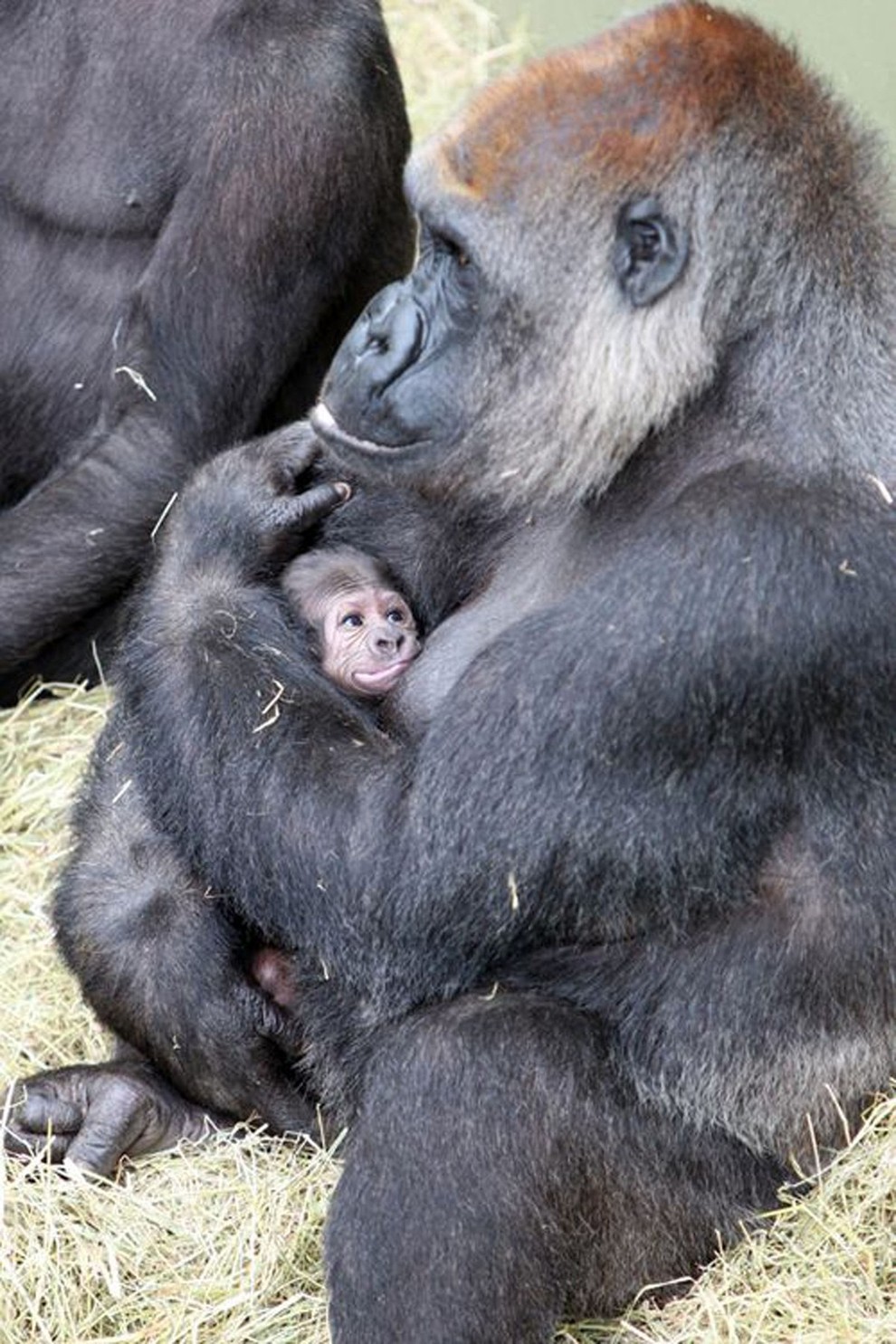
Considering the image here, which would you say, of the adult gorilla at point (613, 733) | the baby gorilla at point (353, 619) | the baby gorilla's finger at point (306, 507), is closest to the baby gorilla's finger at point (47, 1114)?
the baby gorilla at point (353, 619)

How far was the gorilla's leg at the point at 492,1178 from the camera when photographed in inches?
135

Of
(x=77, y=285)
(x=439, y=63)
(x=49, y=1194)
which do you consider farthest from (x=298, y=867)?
(x=439, y=63)

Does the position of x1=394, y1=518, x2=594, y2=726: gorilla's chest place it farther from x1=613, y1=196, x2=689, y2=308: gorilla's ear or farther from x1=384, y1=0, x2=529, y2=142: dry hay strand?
x1=384, y1=0, x2=529, y2=142: dry hay strand

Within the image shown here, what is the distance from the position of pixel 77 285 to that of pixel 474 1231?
8.74 feet

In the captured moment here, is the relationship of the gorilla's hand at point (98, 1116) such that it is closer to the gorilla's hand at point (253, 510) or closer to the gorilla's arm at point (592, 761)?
the gorilla's arm at point (592, 761)

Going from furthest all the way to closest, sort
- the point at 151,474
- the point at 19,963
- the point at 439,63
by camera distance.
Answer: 1. the point at 439,63
2. the point at 151,474
3. the point at 19,963

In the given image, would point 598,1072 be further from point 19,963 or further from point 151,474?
point 151,474

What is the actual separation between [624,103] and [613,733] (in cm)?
87

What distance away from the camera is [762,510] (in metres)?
3.34

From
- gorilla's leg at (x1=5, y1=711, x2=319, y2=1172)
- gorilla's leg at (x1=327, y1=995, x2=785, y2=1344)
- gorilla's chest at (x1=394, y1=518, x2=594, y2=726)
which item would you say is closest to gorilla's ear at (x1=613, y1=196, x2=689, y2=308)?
gorilla's chest at (x1=394, y1=518, x2=594, y2=726)

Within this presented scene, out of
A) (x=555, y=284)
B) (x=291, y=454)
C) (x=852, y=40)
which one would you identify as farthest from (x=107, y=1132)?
(x=852, y=40)

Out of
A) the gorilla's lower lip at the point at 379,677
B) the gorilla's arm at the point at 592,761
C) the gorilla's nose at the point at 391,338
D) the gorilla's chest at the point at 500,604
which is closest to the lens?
the gorilla's arm at the point at 592,761

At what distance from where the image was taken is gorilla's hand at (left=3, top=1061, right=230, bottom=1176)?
409cm

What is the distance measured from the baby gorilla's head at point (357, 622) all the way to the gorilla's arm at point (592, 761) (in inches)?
11.0
